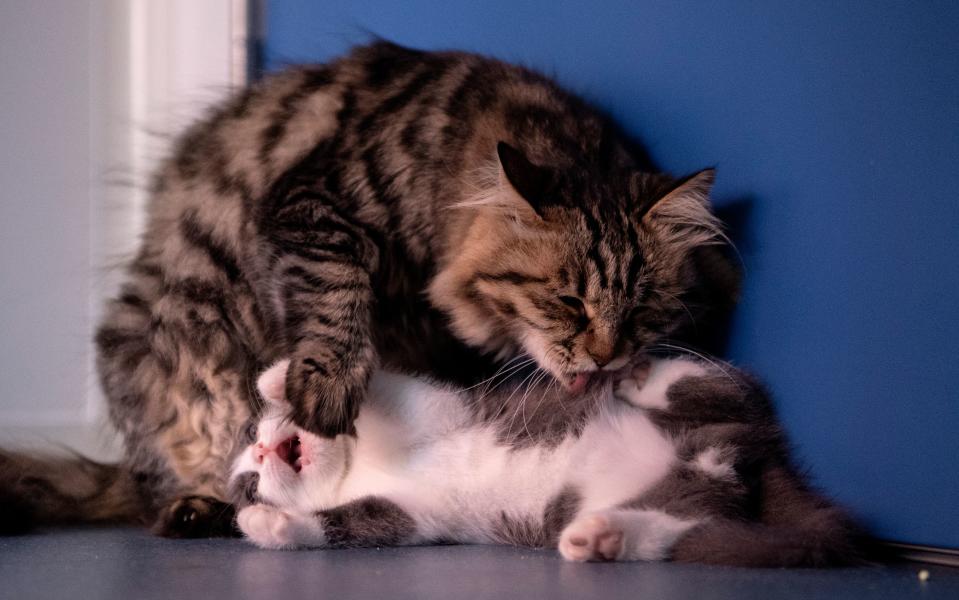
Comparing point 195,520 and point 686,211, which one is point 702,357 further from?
point 195,520

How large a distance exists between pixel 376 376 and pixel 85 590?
758 millimetres

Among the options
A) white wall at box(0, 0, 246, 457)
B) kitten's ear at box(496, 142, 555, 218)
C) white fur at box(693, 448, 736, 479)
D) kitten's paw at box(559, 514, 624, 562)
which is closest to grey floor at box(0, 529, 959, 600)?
kitten's paw at box(559, 514, 624, 562)

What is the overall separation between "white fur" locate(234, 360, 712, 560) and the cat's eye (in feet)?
0.59

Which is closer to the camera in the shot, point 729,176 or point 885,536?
point 885,536

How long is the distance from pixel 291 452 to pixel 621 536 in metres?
0.72

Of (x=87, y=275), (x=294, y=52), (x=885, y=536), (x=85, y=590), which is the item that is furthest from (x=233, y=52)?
(x=885, y=536)

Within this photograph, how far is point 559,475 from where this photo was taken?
1.74 meters

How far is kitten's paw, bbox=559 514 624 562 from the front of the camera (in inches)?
56.9

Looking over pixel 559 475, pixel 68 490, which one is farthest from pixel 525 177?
pixel 68 490

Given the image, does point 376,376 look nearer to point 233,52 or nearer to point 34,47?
point 233,52

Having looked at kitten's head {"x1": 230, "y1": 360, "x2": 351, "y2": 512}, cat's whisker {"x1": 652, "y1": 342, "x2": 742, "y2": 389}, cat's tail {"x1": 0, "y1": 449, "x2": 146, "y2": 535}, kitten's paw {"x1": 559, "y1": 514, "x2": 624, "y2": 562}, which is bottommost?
cat's tail {"x1": 0, "y1": 449, "x2": 146, "y2": 535}

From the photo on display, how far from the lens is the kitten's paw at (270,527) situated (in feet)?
5.35

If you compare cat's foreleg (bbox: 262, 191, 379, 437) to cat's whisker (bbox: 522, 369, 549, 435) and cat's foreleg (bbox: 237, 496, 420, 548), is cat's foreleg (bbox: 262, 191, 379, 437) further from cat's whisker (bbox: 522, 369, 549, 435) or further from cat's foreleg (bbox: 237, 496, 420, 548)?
cat's whisker (bbox: 522, 369, 549, 435)

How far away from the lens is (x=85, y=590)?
128cm
